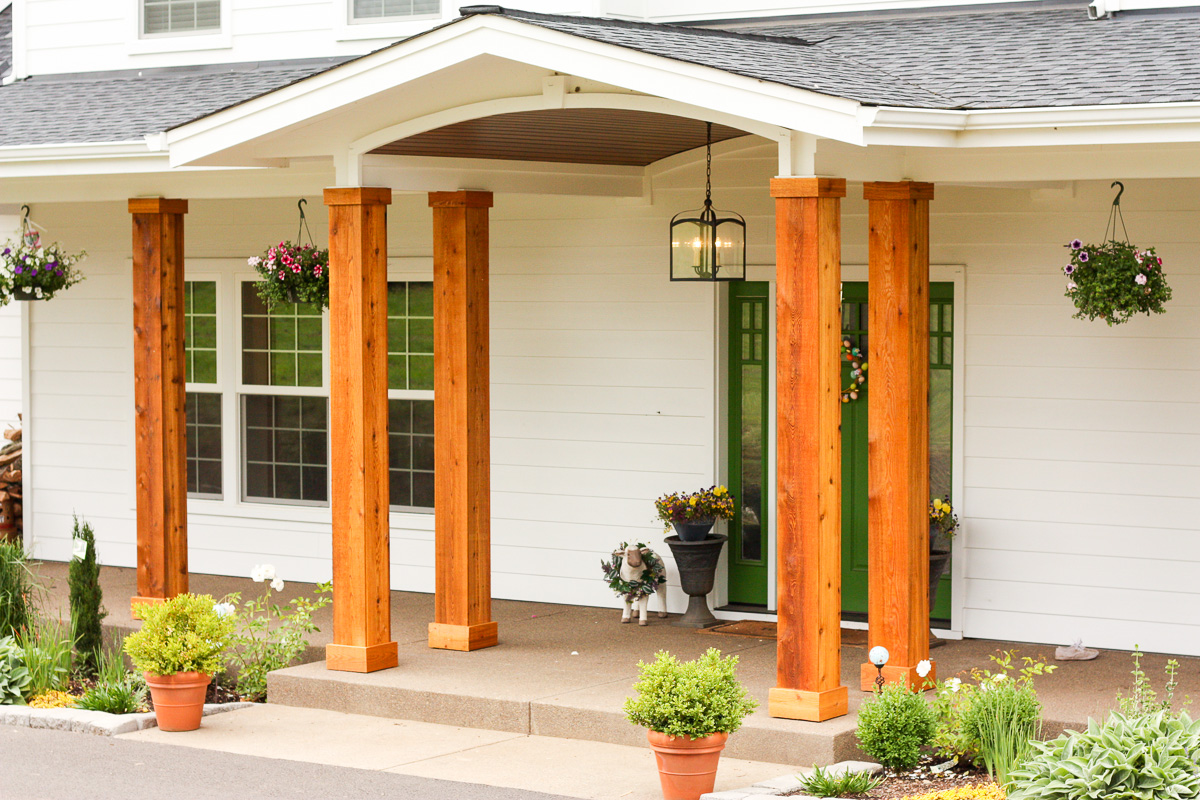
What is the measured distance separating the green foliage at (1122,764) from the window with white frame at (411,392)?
5.83 meters

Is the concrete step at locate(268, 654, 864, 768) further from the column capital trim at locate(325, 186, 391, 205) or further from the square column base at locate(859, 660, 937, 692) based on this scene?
the column capital trim at locate(325, 186, 391, 205)

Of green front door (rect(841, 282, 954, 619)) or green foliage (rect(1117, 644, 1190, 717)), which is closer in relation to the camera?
green foliage (rect(1117, 644, 1190, 717))

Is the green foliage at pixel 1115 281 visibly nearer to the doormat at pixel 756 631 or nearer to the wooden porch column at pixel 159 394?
the doormat at pixel 756 631

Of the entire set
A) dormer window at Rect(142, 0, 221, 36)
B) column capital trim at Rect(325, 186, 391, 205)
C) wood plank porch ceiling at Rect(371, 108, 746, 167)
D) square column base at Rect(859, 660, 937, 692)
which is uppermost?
dormer window at Rect(142, 0, 221, 36)

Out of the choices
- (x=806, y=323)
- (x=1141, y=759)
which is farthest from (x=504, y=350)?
(x=1141, y=759)

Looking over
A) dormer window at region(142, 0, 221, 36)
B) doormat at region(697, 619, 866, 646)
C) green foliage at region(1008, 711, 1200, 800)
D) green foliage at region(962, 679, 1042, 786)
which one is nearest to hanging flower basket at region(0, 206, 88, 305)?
dormer window at region(142, 0, 221, 36)

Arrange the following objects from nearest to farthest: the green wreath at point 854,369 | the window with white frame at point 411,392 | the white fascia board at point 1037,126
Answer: the white fascia board at point 1037,126 < the green wreath at point 854,369 < the window with white frame at point 411,392

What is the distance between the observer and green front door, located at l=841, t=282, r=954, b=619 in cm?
921

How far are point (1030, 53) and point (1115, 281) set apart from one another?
1289 mm

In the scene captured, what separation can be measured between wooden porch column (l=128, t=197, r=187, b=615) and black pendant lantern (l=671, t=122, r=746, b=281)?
10.8ft

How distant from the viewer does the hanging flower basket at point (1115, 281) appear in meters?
7.75

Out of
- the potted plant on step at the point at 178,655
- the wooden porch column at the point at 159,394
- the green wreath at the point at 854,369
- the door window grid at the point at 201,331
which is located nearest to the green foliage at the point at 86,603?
the wooden porch column at the point at 159,394

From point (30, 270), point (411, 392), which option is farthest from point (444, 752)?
point (30, 270)

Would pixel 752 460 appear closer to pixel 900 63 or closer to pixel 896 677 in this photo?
pixel 896 677
